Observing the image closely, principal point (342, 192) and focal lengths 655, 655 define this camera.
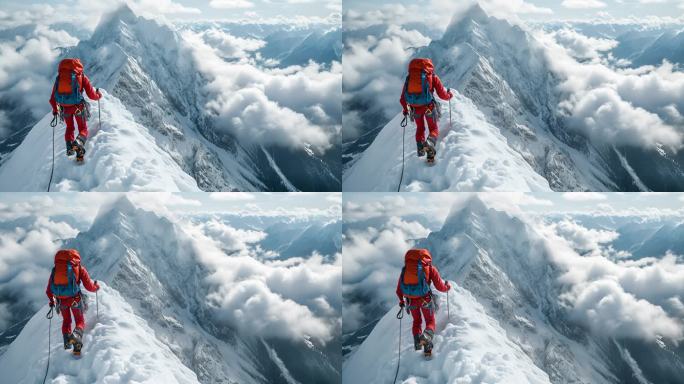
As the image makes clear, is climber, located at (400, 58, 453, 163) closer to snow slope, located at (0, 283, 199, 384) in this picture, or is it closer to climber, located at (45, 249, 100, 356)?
snow slope, located at (0, 283, 199, 384)

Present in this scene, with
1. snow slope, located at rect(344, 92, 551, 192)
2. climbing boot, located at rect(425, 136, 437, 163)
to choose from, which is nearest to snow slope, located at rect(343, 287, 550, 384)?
snow slope, located at rect(344, 92, 551, 192)

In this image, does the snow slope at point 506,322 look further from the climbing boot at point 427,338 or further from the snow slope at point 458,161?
the snow slope at point 458,161

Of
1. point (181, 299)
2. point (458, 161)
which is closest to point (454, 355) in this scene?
point (458, 161)

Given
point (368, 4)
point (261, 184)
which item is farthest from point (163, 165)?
point (368, 4)

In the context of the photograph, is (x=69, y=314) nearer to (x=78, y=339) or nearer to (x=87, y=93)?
(x=78, y=339)

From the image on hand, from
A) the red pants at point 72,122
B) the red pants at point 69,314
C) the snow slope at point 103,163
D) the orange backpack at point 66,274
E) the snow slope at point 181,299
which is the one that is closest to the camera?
the orange backpack at point 66,274

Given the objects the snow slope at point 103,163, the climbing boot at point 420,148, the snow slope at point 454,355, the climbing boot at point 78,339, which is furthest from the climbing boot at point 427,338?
the climbing boot at point 78,339

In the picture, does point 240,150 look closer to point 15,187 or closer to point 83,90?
point 83,90
